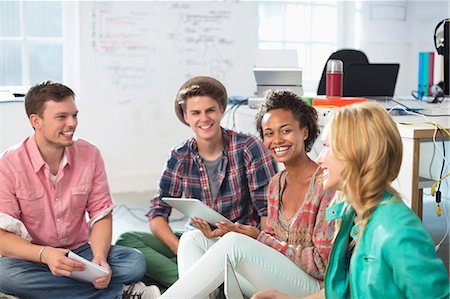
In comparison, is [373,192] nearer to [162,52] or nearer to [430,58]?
[430,58]

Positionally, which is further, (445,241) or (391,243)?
(445,241)

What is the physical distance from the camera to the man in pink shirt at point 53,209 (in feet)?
7.91

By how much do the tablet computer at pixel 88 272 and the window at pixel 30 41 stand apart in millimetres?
2719

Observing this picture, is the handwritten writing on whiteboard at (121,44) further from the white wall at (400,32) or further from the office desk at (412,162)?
the office desk at (412,162)

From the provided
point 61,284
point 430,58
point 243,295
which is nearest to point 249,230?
point 243,295

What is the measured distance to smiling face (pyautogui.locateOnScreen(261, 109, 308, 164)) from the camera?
7.32 ft

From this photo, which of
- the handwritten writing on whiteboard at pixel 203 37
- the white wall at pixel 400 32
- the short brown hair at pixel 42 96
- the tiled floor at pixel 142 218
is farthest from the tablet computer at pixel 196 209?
the white wall at pixel 400 32

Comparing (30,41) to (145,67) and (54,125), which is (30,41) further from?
(54,125)

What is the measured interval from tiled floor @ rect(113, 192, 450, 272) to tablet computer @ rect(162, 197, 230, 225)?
1.33 metres

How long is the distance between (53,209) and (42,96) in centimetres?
41

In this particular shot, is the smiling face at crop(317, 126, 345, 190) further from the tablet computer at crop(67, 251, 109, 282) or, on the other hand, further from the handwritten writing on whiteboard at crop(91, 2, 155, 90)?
the handwritten writing on whiteboard at crop(91, 2, 155, 90)

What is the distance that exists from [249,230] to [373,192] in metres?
0.83

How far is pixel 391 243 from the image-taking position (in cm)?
146

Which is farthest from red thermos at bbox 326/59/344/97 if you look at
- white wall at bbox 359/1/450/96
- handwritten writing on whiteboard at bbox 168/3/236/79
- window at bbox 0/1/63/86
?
white wall at bbox 359/1/450/96
